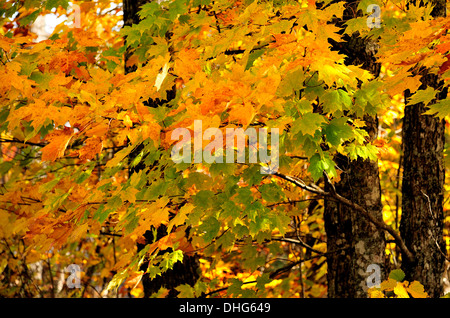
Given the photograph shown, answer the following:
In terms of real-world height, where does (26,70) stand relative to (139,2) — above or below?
below

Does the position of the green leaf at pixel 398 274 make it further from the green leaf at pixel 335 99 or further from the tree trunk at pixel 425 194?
the tree trunk at pixel 425 194

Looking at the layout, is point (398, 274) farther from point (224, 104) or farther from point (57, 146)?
point (57, 146)

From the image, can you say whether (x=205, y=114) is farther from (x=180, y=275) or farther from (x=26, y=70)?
(x=180, y=275)

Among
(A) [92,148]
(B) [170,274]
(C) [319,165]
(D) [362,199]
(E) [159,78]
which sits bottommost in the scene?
(B) [170,274]

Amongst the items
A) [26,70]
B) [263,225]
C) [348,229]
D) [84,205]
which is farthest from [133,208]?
[348,229]

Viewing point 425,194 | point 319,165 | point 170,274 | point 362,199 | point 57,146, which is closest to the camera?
point 319,165

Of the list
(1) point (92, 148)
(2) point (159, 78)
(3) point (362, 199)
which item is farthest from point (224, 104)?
(3) point (362, 199)

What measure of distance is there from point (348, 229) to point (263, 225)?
1632mm

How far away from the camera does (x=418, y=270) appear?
3729mm

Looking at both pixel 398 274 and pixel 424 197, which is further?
pixel 424 197

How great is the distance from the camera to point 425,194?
12.2 feet

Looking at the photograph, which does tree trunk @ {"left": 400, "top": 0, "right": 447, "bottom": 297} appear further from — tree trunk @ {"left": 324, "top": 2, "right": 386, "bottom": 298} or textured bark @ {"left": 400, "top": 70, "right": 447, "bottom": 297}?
tree trunk @ {"left": 324, "top": 2, "right": 386, "bottom": 298}

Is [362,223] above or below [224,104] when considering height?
below

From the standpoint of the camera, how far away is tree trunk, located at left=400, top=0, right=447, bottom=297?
12.3 feet
